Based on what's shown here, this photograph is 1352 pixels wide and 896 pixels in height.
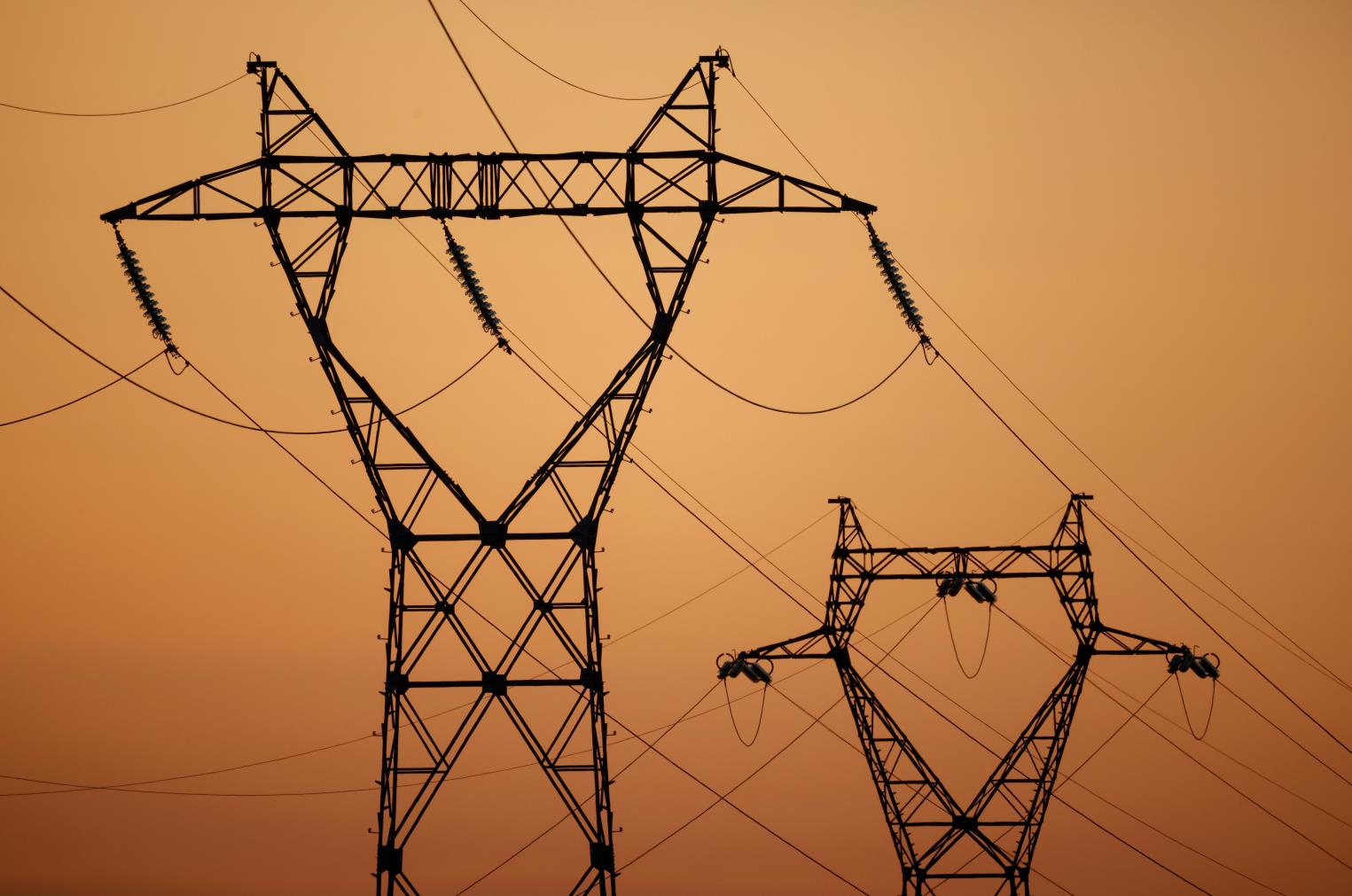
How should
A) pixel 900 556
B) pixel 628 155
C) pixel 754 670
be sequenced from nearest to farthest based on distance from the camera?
pixel 628 155, pixel 754 670, pixel 900 556

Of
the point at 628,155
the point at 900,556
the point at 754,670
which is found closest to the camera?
the point at 628,155

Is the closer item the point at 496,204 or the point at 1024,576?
the point at 496,204

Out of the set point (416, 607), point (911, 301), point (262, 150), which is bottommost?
point (416, 607)

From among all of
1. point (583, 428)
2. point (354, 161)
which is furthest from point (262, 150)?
point (583, 428)

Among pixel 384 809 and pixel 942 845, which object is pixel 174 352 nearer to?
pixel 384 809

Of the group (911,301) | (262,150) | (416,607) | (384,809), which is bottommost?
(384,809)

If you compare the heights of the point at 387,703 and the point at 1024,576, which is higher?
the point at 1024,576

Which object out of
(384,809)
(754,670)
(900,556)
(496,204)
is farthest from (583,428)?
(900,556)

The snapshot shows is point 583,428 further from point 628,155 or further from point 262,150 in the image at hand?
point 262,150

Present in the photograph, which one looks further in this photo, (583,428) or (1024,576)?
(1024,576)
